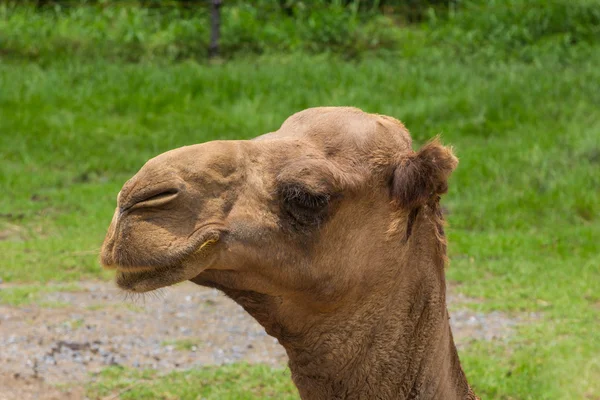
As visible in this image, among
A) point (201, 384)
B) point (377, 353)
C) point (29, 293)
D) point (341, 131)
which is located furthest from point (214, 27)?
point (377, 353)

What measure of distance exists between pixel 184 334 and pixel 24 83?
5.92 metres

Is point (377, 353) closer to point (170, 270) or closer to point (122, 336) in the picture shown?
point (170, 270)

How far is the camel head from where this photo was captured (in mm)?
2760

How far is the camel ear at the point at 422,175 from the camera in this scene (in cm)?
323

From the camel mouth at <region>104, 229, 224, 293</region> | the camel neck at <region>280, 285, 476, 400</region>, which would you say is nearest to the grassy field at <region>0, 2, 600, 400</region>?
the camel neck at <region>280, 285, 476, 400</region>

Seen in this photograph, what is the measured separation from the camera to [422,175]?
324 centimetres

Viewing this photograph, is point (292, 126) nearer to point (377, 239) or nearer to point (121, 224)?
point (377, 239)

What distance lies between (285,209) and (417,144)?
25.4 ft

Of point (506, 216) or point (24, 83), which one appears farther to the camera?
point (24, 83)

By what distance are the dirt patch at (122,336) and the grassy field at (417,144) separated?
0.82 feet

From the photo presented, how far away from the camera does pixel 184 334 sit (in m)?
6.94

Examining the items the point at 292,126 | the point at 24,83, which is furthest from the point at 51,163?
the point at 292,126

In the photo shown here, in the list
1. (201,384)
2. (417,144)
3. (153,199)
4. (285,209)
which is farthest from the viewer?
(417,144)

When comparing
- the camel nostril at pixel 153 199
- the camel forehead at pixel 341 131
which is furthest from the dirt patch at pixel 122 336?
the camel nostril at pixel 153 199
